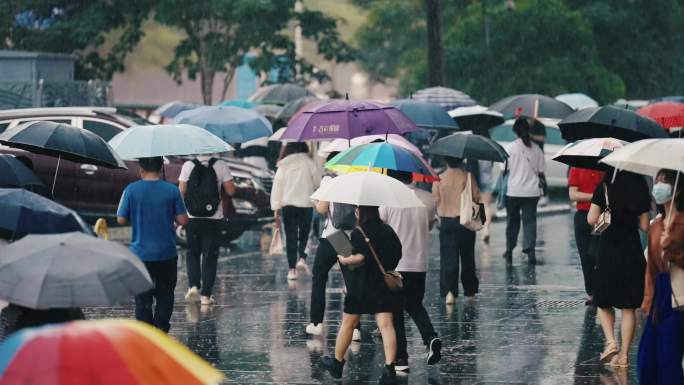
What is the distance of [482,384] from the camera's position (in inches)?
382

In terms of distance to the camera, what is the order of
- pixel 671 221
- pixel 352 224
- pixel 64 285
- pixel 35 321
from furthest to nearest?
pixel 352 224 → pixel 671 221 → pixel 35 321 → pixel 64 285

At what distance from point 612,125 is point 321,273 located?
2.74 m

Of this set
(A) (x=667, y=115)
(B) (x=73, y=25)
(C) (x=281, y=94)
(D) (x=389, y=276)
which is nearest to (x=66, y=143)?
(D) (x=389, y=276)

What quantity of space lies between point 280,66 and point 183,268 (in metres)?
14.9

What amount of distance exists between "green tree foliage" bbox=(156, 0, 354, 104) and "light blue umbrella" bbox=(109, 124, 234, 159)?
17.6m

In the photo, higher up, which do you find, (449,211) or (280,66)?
(280,66)

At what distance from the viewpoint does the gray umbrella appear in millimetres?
5215

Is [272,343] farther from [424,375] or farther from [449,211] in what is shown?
[449,211]

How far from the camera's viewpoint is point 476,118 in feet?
65.7

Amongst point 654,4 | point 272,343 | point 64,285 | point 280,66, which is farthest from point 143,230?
point 654,4

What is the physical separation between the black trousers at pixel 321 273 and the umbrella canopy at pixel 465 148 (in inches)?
81.3

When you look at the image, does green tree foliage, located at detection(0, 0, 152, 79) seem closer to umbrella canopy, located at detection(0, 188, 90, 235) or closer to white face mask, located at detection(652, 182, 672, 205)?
white face mask, located at detection(652, 182, 672, 205)

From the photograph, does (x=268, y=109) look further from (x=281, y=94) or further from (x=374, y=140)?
(x=374, y=140)

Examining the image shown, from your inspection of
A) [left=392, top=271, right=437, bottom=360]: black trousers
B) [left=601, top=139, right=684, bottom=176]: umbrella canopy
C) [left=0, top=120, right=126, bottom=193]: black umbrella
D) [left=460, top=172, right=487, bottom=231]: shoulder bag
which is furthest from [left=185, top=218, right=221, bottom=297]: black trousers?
[left=601, top=139, right=684, bottom=176]: umbrella canopy
